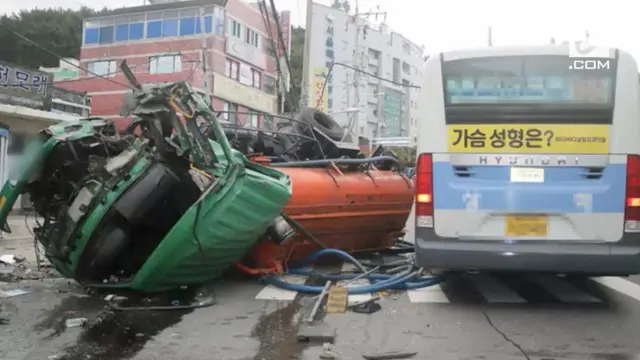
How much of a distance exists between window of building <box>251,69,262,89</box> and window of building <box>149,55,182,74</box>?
5.85 m

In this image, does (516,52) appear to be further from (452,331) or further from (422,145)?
(452,331)

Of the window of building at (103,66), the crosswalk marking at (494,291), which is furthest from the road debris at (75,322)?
the window of building at (103,66)

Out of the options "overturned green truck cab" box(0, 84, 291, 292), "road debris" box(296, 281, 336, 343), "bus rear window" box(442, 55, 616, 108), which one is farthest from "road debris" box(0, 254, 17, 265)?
"bus rear window" box(442, 55, 616, 108)

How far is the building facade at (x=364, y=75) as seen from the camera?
124 ft

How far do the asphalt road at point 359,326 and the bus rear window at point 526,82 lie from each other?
2.05 meters

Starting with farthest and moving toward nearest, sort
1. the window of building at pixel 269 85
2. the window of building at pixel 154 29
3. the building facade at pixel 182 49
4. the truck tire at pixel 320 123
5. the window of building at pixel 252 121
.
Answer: the window of building at pixel 269 85
the window of building at pixel 154 29
the building facade at pixel 182 49
the truck tire at pixel 320 123
the window of building at pixel 252 121

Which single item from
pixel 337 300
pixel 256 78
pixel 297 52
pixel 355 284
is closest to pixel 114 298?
pixel 337 300

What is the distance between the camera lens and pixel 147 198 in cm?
624

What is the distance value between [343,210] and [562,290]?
3066 mm

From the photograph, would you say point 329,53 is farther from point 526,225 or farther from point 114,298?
point 526,225

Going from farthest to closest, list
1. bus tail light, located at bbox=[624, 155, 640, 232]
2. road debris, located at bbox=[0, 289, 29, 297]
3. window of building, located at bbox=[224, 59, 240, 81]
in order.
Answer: window of building, located at bbox=[224, 59, 240, 81] → road debris, located at bbox=[0, 289, 29, 297] → bus tail light, located at bbox=[624, 155, 640, 232]

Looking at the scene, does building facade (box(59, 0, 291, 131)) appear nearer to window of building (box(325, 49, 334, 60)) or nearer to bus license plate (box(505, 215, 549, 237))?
window of building (box(325, 49, 334, 60))

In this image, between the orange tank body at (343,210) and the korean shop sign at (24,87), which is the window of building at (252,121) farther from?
the korean shop sign at (24,87)

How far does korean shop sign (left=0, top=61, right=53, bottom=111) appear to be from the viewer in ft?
66.6
